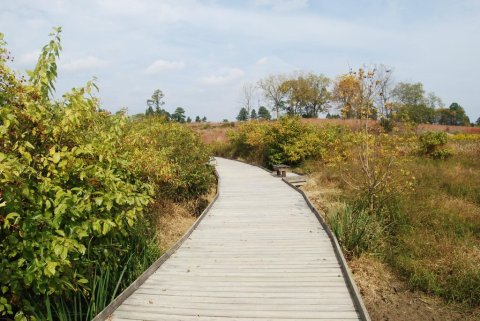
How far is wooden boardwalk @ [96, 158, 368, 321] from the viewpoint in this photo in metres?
3.95

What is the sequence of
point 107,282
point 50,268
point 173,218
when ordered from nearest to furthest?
point 50,268 → point 107,282 → point 173,218

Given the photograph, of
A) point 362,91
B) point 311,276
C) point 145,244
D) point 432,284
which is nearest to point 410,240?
point 432,284

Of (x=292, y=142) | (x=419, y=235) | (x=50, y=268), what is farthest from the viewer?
(x=292, y=142)

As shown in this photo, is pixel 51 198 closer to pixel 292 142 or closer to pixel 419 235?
pixel 419 235

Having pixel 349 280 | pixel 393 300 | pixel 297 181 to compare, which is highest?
pixel 297 181

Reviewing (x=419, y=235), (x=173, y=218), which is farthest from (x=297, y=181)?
(x=419, y=235)

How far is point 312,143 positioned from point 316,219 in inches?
397

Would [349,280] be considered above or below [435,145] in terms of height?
below

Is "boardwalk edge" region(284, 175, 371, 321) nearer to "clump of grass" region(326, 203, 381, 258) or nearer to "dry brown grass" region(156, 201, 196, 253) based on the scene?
"clump of grass" region(326, 203, 381, 258)

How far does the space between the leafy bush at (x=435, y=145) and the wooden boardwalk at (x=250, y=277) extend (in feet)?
35.7

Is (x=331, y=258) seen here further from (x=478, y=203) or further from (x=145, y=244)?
(x=478, y=203)

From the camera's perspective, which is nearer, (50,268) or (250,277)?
(50,268)

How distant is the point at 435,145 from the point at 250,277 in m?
14.7

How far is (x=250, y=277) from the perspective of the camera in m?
4.89
